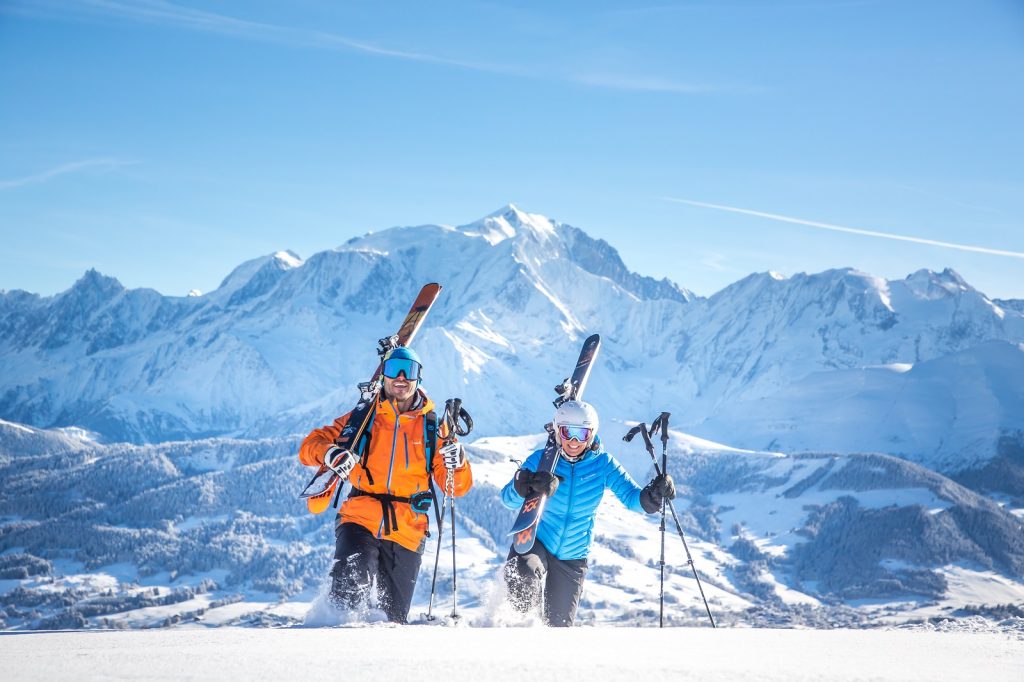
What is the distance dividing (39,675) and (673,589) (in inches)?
7539

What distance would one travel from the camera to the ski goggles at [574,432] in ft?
41.6

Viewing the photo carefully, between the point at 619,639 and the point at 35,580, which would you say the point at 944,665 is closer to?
the point at 619,639

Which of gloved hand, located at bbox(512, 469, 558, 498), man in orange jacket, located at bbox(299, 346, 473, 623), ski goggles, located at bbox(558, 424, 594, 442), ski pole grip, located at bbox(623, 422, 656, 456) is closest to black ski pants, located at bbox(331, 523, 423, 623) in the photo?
man in orange jacket, located at bbox(299, 346, 473, 623)

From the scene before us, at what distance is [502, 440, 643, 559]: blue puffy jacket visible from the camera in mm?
12367

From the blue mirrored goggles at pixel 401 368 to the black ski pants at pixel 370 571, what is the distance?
1854mm

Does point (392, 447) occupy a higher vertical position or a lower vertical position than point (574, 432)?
lower

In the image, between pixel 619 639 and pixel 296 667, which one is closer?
pixel 296 667

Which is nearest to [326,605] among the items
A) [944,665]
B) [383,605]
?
[383,605]

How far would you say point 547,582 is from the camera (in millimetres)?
12266

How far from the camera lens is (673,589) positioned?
18850cm

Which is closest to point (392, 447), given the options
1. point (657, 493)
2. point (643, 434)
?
point (657, 493)

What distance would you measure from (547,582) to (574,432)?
1986 millimetres

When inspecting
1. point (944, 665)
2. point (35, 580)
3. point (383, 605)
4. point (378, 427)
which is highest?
point (378, 427)

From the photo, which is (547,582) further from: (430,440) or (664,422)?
(664,422)
